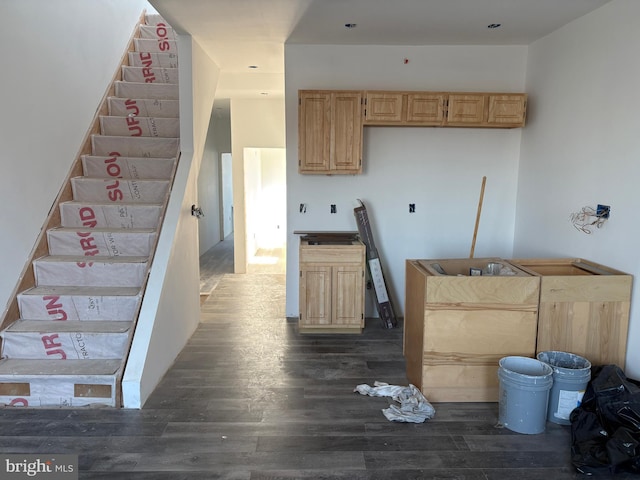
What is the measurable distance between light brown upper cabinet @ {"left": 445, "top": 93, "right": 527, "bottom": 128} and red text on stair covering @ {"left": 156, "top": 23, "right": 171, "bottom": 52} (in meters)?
3.50

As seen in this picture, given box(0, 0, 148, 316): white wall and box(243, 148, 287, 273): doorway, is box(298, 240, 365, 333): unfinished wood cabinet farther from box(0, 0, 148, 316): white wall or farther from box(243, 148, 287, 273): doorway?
box(243, 148, 287, 273): doorway

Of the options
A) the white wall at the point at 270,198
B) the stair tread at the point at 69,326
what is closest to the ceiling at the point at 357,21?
the stair tread at the point at 69,326

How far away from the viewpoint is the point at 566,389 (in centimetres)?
270

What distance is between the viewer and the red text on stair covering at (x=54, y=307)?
3.27 meters

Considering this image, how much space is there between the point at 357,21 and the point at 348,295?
239cm

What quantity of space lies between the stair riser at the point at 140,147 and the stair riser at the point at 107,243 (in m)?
1.09

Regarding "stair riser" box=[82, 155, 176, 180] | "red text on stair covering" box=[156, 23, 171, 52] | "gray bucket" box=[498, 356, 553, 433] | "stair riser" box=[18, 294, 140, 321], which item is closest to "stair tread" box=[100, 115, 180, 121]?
"stair riser" box=[82, 155, 176, 180]

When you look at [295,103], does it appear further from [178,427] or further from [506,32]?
[178,427]

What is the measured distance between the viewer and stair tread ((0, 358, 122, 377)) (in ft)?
9.56

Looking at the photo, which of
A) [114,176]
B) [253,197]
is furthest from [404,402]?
[253,197]

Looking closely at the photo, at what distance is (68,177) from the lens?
157 inches

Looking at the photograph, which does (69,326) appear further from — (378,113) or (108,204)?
(378,113)

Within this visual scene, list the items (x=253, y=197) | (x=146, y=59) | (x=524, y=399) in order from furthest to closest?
(x=253, y=197) → (x=146, y=59) → (x=524, y=399)

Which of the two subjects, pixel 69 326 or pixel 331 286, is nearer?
pixel 69 326
